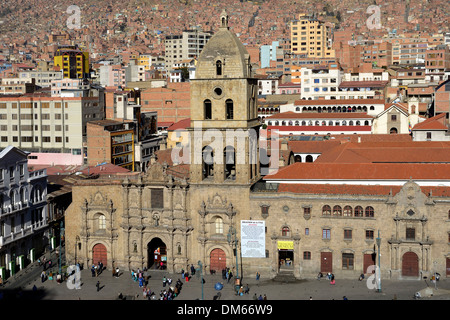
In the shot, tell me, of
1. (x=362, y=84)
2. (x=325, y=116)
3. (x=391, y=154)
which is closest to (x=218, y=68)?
(x=391, y=154)

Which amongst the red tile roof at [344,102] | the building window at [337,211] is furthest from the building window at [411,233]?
the red tile roof at [344,102]

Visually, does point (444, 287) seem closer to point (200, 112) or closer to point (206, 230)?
point (206, 230)

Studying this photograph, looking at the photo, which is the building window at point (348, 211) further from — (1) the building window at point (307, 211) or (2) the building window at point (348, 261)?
(2) the building window at point (348, 261)

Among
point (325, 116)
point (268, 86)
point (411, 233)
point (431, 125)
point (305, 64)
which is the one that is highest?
point (305, 64)

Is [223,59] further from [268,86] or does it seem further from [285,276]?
[268,86]
